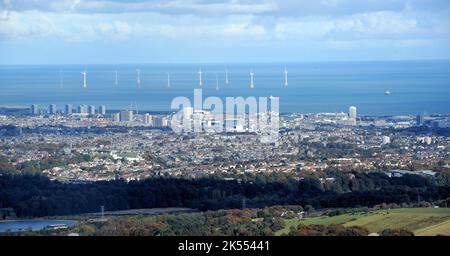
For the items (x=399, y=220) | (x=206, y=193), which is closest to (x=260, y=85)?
(x=206, y=193)

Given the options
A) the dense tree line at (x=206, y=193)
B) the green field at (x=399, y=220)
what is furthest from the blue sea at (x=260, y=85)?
the green field at (x=399, y=220)

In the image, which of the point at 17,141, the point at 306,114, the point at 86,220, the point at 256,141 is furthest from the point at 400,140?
the point at 86,220

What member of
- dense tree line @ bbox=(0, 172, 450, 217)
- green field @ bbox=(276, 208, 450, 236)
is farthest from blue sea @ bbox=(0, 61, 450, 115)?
green field @ bbox=(276, 208, 450, 236)

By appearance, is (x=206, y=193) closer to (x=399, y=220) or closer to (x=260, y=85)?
(x=399, y=220)

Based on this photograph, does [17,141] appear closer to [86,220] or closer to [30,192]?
[30,192]

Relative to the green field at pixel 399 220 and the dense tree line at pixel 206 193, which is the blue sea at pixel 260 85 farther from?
the green field at pixel 399 220

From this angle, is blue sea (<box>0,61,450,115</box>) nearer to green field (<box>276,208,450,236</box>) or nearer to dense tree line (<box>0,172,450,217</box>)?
dense tree line (<box>0,172,450,217</box>)

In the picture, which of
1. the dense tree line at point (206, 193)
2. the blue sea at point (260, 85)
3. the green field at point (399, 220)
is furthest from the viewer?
the blue sea at point (260, 85)
